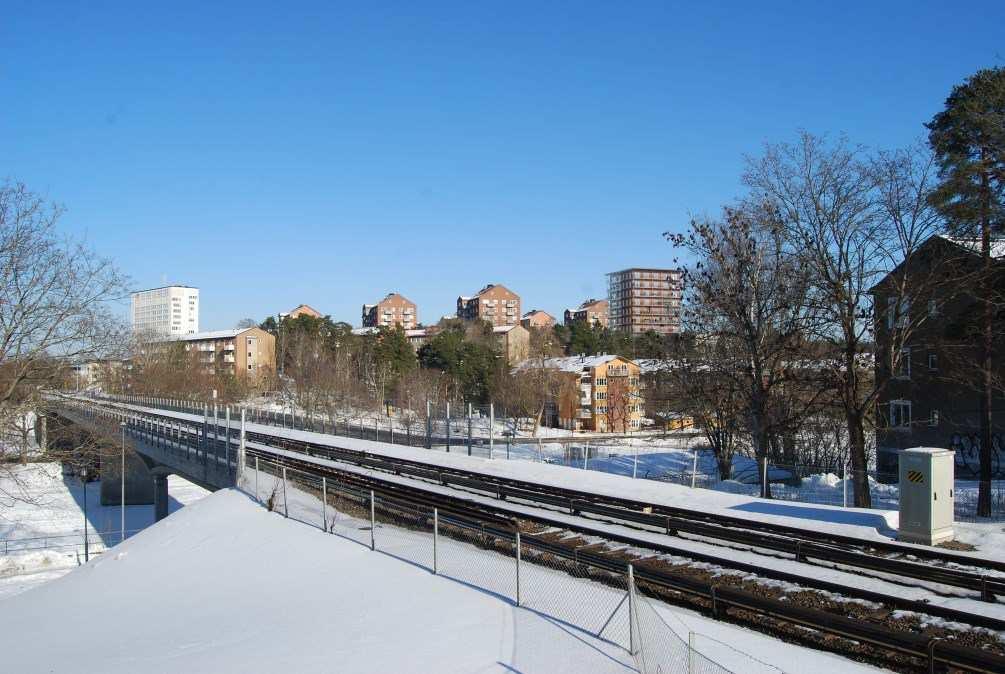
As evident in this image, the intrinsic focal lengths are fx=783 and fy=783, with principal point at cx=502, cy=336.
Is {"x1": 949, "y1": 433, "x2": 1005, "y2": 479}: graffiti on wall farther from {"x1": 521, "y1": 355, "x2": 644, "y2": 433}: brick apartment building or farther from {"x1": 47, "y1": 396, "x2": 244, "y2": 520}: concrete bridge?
{"x1": 521, "y1": 355, "x2": 644, "y2": 433}: brick apartment building

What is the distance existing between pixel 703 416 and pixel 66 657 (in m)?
29.8

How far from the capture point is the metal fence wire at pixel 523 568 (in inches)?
315

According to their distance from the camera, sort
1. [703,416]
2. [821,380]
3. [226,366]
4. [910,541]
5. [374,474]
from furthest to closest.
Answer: [226,366] < [703,416] < [374,474] < [821,380] < [910,541]

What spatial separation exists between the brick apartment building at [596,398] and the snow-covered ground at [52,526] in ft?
128

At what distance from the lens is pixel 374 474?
2750 cm

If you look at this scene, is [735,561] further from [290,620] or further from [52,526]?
[52,526]

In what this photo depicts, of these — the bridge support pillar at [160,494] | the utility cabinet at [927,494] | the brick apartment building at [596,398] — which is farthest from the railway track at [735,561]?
the brick apartment building at [596,398]

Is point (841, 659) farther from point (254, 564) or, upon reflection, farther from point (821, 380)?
point (821, 380)

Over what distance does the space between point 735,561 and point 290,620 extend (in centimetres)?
690

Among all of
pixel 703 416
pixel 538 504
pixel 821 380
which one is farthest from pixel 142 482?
pixel 821 380

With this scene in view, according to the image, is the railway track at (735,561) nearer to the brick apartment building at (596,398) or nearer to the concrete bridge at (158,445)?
the concrete bridge at (158,445)

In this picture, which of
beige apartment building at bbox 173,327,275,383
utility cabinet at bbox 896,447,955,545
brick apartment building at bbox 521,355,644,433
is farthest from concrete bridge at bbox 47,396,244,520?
beige apartment building at bbox 173,327,275,383

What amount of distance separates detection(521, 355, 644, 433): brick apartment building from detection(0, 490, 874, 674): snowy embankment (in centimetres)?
6715

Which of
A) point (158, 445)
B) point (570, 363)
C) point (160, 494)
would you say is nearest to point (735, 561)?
point (158, 445)
